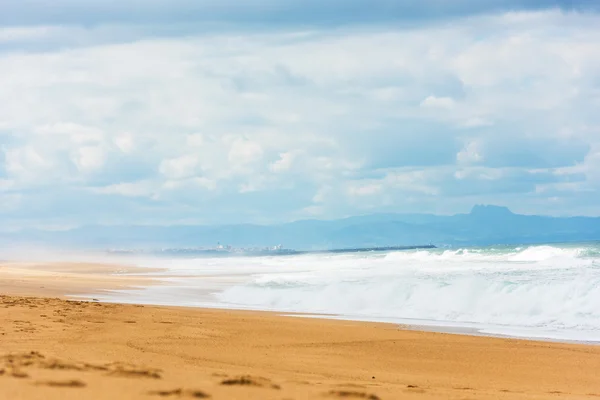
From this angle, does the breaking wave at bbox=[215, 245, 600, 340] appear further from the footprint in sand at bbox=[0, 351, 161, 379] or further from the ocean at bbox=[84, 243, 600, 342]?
the footprint in sand at bbox=[0, 351, 161, 379]

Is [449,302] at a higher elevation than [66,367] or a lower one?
higher

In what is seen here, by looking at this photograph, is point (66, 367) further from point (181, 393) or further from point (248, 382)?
point (248, 382)

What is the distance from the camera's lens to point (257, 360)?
33.8ft

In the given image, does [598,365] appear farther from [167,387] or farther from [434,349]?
[167,387]

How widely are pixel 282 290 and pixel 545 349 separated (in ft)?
49.6

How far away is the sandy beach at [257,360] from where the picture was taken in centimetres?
610

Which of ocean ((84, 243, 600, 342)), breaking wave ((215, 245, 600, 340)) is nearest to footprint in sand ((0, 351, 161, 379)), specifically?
ocean ((84, 243, 600, 342))

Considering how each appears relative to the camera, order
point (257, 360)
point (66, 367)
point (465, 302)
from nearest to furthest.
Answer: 1. point (66, 367)
2. point (257, 360)
3. point (465, 302)

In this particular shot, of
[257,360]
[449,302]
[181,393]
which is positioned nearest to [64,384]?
[181,393]

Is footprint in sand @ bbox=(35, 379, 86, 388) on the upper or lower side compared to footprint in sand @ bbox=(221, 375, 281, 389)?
lower

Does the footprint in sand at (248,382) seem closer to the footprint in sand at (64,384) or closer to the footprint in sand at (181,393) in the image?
the footprint in sand at (181,393)

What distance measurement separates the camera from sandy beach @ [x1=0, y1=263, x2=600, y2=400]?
20.0 ft

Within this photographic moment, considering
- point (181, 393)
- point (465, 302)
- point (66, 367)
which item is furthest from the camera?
point (465, 302)

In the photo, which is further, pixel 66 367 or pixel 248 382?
pixel 66 367
